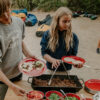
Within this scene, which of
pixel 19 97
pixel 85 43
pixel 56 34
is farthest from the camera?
pixel 85 43

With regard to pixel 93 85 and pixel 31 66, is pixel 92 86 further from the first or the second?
pixel 31 66

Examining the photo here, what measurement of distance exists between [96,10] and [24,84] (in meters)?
7.89

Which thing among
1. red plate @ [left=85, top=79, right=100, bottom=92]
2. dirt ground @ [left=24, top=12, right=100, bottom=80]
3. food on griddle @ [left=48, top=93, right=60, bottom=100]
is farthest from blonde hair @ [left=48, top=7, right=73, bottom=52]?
dirt ground @ [left=24, top=12, right=100, bottom=80]

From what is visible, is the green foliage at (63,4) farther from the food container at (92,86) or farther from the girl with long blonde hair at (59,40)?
the food container at (92,86)

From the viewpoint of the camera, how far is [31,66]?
5.79 ft

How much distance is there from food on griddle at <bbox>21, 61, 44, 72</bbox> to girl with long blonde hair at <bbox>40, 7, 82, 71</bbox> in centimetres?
27

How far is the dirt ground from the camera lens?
3900 mm

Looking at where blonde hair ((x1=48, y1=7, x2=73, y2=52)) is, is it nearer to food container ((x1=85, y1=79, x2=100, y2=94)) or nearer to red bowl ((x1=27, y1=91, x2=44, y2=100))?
food container ((x1=85, y1=79, x2=100, y2=94))

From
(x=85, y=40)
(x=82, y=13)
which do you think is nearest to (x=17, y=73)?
(x=85, y=40)

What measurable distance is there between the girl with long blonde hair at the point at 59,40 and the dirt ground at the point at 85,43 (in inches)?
58.9

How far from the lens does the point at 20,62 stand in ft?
5.69

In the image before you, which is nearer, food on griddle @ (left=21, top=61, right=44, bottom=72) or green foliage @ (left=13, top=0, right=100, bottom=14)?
food on griddle @ (left=21, top=61, right=44, bottom=72)

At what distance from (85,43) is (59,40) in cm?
342

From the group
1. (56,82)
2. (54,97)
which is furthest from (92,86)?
(54,97)
